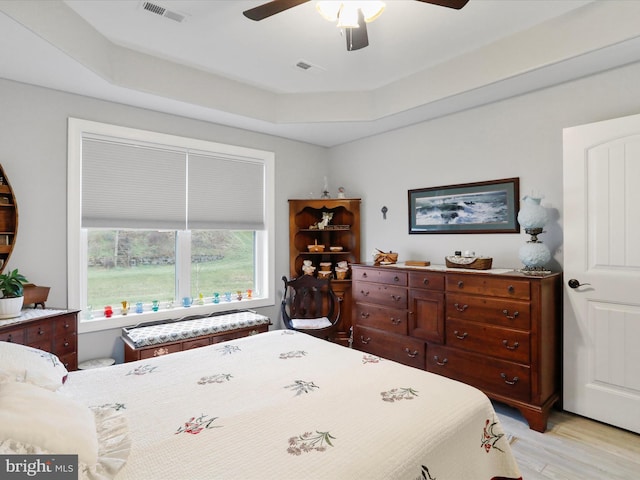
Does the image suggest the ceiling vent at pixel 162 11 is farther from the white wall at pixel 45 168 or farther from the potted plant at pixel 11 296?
the potted plant at pixel 11 296

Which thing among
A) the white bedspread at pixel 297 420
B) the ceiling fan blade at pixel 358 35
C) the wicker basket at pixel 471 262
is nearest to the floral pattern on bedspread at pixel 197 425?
the white bedspread at pixel 297 420

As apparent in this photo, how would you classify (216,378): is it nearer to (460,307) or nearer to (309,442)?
(309,442)

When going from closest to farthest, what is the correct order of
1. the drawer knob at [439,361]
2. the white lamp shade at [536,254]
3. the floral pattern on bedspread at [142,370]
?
the floral pattern on bedspread at [142,370] → the white lamp shade at [536,254] → the drawer knob at [439,361]

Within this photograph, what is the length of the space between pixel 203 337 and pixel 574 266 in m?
3.06

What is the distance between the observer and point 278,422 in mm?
1310

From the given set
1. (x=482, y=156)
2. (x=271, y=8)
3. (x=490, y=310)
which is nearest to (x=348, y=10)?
(x=271, y=8)

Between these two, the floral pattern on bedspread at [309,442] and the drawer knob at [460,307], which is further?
the drawer knob at [460,307]

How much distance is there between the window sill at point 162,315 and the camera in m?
3.04

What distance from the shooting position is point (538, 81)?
278 centimetres

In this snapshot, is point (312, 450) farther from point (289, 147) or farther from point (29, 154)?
point (289, 147)

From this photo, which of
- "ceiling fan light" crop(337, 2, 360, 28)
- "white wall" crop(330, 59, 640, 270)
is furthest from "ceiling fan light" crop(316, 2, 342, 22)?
"white wall" crop(330, 59, 640, 270)

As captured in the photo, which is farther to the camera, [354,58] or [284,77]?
[284,77]

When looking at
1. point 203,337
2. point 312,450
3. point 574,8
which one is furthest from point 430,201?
point 312,450

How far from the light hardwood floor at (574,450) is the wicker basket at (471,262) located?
1154mm
